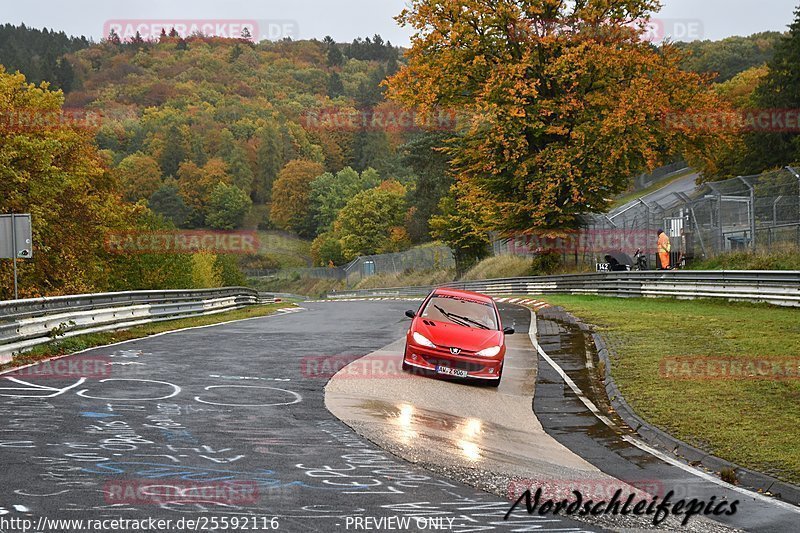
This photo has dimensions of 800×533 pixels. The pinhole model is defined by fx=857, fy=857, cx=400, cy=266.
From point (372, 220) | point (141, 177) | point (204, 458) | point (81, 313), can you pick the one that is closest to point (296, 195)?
point (141, 177)

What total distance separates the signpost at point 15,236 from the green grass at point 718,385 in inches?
495

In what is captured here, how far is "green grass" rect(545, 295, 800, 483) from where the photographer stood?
980 cm

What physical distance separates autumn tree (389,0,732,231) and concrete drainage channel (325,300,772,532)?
23.5m

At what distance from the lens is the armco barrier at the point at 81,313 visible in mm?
15617

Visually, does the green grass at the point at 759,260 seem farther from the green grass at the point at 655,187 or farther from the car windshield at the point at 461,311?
the green grass at the point at 655,187

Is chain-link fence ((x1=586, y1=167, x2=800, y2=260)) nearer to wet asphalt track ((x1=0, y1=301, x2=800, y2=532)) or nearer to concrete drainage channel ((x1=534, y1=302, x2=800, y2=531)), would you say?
concrete drainage channel ((x1=534, y1=302, x2=800, y2=531))

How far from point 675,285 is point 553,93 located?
13.1 metres

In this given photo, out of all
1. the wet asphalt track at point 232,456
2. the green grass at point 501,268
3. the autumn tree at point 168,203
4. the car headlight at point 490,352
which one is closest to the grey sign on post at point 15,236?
the wet asphalt track at point 232,456

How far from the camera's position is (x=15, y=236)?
1858 centimetres

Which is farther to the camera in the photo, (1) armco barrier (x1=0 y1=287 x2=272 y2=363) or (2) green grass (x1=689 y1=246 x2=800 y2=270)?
(2) green grass (x1=689 y1=246 x2=800 y2=270)

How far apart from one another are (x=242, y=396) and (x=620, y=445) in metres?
5.16

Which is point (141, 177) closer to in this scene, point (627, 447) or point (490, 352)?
point (490, 352)

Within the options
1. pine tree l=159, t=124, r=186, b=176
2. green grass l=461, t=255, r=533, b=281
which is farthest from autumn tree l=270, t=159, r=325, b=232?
green grass l=461, t=255, r=533, b=281

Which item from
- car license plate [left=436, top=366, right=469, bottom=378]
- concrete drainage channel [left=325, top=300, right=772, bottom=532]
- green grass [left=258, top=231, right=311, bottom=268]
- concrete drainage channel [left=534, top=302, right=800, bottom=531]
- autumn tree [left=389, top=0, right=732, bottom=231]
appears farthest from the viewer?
green grass [left=258, top=231, right=311, bottom=268]
